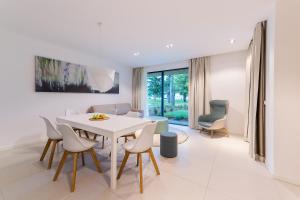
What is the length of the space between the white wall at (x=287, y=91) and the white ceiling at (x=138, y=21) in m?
0.38

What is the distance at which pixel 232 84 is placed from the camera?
4008 mm

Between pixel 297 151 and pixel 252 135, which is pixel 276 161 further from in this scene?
pixel 252 135

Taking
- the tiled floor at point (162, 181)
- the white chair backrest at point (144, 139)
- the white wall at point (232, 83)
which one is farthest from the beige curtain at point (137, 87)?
the white chair backrest at point (144, 139)

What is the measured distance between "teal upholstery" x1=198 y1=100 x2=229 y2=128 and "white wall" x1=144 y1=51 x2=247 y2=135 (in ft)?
1.06

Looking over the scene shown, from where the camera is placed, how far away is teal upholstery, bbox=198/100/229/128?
3.87 m

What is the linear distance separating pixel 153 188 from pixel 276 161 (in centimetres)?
178

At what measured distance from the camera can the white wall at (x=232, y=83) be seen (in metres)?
3.87

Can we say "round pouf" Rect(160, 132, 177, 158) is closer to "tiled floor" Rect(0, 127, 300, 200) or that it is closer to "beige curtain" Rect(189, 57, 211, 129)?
"tiled floor" Rect(0, 127, 300, 200)

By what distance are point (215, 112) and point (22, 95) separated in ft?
16.9

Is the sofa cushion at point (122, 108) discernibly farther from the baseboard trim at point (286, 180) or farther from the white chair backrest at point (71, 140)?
the baseboard trim at point (286, 180)

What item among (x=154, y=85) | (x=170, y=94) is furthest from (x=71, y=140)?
(x=154, y=85)

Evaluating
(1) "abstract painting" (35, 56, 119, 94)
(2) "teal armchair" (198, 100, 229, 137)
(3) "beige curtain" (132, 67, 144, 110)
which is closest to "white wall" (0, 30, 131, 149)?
(1) "abstract painting" (35, 56, 119, 94)

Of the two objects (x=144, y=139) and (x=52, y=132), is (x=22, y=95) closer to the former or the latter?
(x=52, y=132)

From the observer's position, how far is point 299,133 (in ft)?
5.58
